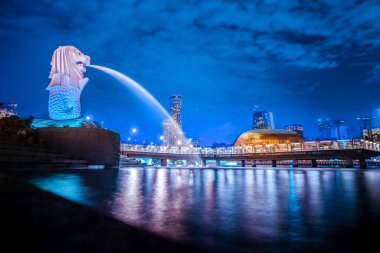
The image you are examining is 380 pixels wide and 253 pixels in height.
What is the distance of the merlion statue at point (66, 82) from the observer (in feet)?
130

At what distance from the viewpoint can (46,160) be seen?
21.3 meters

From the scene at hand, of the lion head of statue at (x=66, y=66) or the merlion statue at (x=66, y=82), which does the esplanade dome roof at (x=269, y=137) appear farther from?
the lion head of statue at (x=66, y=66)

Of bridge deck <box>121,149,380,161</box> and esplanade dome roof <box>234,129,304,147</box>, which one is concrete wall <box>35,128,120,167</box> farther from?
esplanade dome roof <box>234,129,304,147</box>

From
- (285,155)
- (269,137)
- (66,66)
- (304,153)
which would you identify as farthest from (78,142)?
(269,137)

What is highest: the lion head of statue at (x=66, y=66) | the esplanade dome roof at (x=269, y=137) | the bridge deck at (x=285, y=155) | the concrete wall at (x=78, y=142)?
the lion head of statue at (x=66, y=66)

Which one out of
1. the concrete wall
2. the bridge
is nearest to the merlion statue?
the concrete wall

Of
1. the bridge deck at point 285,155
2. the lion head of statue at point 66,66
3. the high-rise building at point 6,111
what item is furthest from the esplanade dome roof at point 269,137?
the high-rise building at point 6,111

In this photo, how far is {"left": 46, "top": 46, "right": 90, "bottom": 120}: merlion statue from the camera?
3972cm

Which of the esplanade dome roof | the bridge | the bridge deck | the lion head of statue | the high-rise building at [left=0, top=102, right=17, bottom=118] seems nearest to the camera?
the lion head of statue

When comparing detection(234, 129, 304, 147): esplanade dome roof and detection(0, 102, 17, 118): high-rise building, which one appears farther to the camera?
detection(234, 129, 304, 147): esplanade dome roof

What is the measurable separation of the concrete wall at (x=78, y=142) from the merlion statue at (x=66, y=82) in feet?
43.9

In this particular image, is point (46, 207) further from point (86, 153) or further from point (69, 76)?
point (69, 76)

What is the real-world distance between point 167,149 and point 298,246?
9193cm

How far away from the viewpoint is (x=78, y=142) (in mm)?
28531
